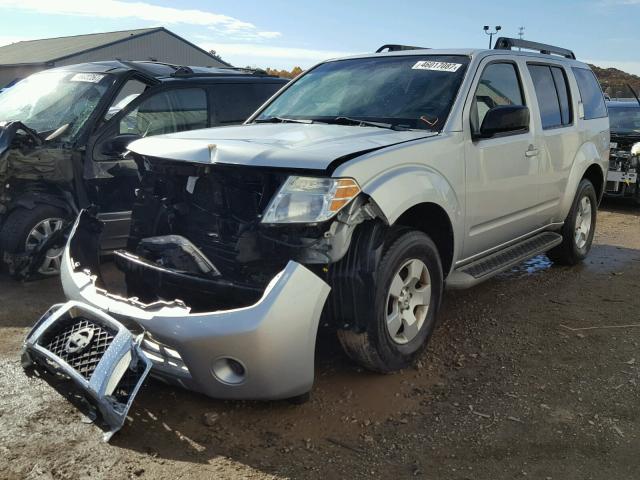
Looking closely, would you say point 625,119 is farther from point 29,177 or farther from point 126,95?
point 29,177

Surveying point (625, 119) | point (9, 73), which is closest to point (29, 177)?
point (625, 119)

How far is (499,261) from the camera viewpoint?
4609mm

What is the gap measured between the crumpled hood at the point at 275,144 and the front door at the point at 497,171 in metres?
0.54

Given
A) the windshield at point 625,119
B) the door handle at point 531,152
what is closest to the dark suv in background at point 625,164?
the windshield at point 625,119

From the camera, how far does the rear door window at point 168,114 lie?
5723 millimetres

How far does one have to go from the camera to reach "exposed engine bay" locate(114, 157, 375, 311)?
307cm

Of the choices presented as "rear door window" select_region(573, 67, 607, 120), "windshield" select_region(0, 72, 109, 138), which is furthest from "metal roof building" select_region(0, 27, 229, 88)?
"rear door window" select_region(573, 67, 607, 120)

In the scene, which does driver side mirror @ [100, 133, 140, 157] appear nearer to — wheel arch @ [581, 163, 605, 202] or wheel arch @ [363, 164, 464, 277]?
wheel arch @ [363, 164, 464, 277]

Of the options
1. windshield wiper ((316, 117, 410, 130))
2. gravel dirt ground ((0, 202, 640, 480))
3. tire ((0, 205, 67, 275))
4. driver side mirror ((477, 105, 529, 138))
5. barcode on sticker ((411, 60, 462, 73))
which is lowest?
gravel dirt ground ((0, 202, 640, 480))

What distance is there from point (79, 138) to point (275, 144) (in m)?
2.70

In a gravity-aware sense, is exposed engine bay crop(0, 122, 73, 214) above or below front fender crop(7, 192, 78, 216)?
above

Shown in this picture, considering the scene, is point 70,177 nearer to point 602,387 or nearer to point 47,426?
point 47,426

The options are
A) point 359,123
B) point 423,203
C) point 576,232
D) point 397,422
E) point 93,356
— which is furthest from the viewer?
point 576,232

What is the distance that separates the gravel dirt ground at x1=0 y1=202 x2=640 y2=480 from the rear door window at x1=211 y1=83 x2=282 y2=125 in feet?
9.07
